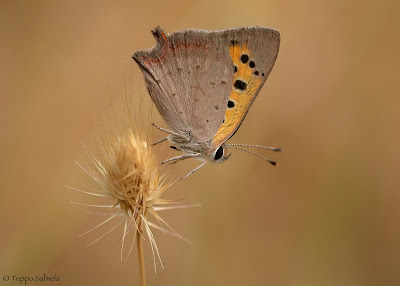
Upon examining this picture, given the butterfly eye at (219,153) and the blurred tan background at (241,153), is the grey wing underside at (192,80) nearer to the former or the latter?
the butterfly eye at (219,153)

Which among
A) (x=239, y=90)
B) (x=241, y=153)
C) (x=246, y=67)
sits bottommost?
(x=241, y=153)

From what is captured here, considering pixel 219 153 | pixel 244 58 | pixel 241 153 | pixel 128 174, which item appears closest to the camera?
pixel 128 174

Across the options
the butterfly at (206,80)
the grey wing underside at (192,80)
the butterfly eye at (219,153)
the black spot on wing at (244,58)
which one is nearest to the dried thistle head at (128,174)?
the butterfly at (206,80)

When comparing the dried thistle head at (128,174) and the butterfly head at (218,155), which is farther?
the butterfly head at (218,155)

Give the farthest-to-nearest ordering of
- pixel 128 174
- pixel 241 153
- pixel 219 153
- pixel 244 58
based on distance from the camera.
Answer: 1. pixel 241 153
2. pixel 219 153
3. pixel 244 58
4. pixel 128 174

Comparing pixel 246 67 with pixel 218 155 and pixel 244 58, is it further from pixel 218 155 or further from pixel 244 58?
pixel 218 155

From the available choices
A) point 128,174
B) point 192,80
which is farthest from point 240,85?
point 128,174
